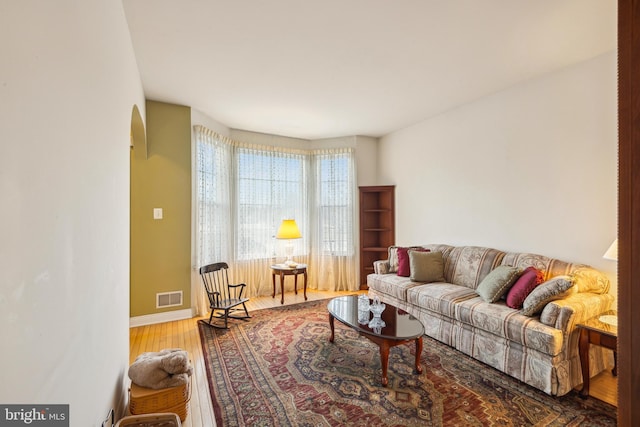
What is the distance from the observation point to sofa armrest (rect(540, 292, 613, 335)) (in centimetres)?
223

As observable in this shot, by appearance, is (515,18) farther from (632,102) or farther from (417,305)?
(417,305)

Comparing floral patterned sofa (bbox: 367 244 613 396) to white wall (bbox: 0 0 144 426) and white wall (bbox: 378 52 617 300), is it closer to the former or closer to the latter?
white wall (bbox: 378 52 617 300)

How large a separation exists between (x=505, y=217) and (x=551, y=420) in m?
2.14

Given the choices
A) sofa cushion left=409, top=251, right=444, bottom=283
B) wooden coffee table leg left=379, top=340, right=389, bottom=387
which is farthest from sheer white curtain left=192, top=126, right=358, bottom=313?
wooden coffee table leg left=379, top=340, right=389, bottom=387

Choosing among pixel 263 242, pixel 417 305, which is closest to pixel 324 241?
pixel 263 242

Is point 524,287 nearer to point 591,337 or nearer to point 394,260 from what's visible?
point 591,337

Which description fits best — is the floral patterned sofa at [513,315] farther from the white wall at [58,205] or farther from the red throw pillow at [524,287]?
the white wall at [58,205]

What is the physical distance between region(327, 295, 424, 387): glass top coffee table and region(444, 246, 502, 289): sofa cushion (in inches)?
47.6

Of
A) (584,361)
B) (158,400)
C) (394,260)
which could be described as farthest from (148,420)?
(394,260)

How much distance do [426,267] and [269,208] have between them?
2777mm

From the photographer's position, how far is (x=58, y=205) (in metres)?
0.97

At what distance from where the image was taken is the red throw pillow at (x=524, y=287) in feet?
8.72

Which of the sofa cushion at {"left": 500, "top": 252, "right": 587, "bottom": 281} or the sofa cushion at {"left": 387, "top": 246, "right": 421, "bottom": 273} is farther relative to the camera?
the sofa cushion at {"left": 387, "top": 246, "right": 421, "bottom": 273}

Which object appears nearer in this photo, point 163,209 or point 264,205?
point 163,209
